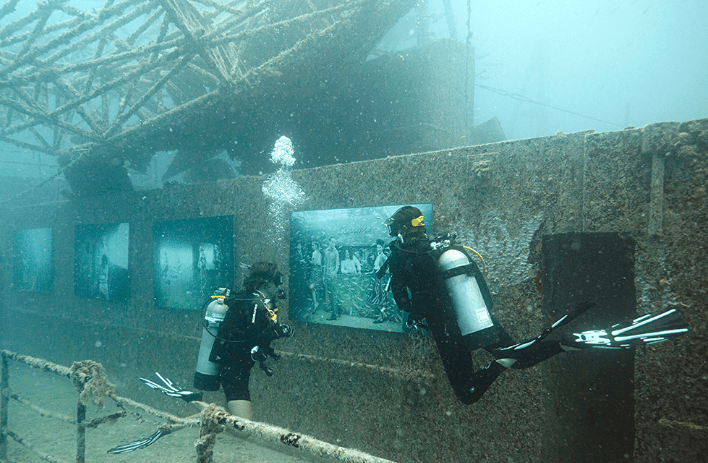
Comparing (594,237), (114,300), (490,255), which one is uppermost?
(594,237)

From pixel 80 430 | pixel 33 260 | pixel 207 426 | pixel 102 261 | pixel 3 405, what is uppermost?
pixel 102 261

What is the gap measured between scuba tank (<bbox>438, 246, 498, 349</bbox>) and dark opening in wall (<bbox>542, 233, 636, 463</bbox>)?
76 cm

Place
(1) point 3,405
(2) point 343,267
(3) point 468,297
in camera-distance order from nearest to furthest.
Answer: (3) point 468,297 < (1) point 3,405 < (2) point 343,267

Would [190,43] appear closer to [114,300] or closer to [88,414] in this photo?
[114,300]

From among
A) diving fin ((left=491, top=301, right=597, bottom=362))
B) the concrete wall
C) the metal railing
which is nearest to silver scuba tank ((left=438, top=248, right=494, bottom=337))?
diving fin ((left=491, top=301, right=597, bottom=362))

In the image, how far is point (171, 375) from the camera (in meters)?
5.57

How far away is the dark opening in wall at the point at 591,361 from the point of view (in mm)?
2678

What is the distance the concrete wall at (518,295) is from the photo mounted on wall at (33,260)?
17.9 feet

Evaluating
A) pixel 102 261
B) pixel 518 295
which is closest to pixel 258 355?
pixel 518 295

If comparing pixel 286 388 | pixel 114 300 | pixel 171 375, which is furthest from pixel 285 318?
pixel 114 300

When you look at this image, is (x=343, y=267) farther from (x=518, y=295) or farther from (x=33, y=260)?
(x=33, y=260)

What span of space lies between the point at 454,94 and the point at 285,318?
4.95 metres

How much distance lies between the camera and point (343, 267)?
3.97 metres

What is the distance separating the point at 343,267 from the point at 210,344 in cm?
171
